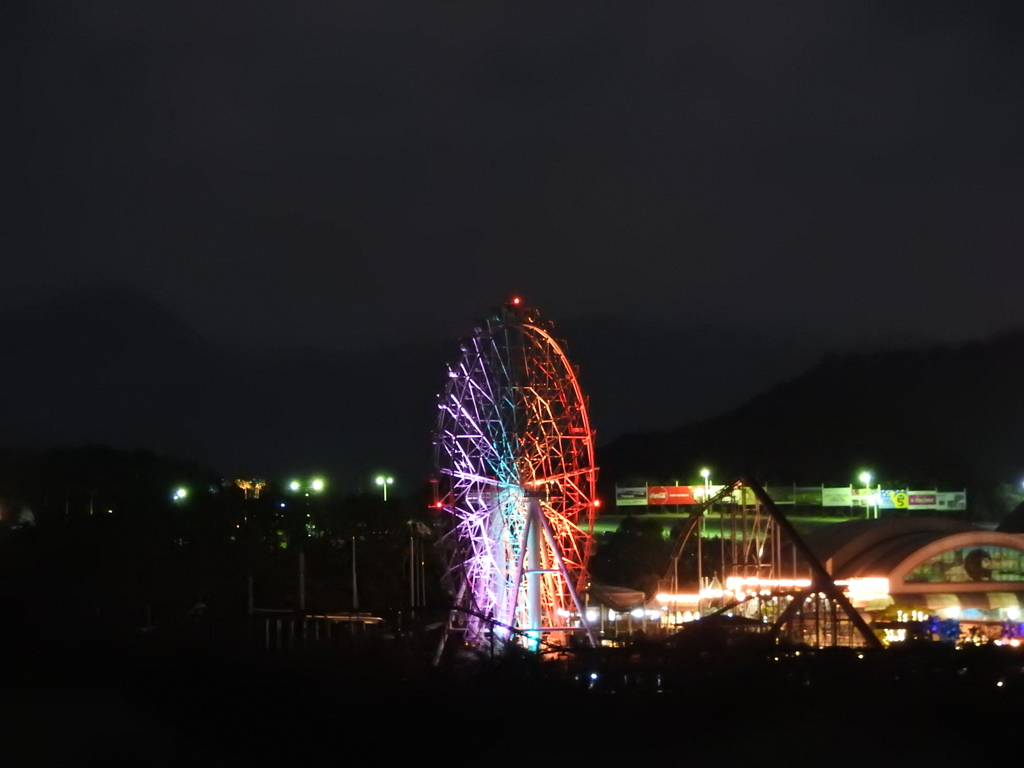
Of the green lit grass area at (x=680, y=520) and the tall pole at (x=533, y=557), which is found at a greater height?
the tall pole at (x=533, y=557)

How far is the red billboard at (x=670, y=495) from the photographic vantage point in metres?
78.4

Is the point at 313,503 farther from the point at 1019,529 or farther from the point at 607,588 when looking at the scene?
the point at 1019,529

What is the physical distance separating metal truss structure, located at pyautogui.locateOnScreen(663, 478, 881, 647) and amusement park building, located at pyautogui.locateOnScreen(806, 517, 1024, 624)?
3157 mm

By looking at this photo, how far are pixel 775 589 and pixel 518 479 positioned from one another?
738 centimetres

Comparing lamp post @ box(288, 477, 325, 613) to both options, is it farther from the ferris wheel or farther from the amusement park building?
the amusement park building

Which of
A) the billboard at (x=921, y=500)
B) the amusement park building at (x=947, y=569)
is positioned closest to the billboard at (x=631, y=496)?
the billboard at (x=921, y=500)

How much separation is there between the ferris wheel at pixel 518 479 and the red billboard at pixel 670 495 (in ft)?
142

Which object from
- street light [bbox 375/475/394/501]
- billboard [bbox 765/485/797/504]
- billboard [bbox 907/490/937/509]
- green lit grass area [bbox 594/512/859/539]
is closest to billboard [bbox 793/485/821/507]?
billboard [bbox 765/485/797/504]

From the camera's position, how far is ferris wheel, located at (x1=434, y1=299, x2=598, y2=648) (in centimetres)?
3459

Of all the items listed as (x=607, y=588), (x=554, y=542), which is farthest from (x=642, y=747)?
(x=607, y=588)

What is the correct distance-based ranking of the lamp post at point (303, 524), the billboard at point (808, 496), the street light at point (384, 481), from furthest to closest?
the billboard at point (808, 496) < the street light at point (384, 481) < the lamp post at point (303, 524)

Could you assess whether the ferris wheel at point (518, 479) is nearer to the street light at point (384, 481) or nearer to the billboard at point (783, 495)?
the street light at point (384, 481)

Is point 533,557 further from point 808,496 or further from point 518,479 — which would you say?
point 808,496

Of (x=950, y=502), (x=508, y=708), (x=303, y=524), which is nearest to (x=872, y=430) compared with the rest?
(x=950, y=502)
